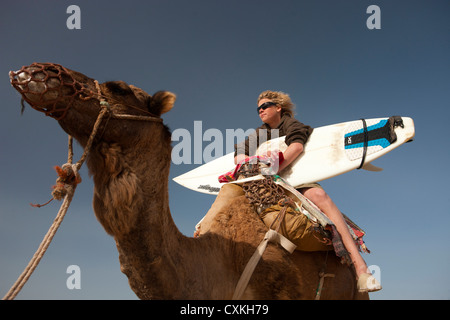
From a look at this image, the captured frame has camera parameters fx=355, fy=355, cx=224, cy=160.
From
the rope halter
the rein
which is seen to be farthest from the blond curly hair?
the rope halter

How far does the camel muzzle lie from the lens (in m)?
2.23

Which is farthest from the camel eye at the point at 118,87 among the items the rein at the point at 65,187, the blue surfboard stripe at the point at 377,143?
the blue surfboard stripe at the point at 377,143

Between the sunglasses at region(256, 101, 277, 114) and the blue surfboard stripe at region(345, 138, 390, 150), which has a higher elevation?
the sunglasses at region(256, 101, 277, 114)

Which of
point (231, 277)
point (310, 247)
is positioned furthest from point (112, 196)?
point (310, 247)

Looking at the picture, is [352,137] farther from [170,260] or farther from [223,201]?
[170,260]

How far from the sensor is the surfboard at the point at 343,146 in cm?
439

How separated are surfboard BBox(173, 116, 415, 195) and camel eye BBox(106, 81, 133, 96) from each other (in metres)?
2.31

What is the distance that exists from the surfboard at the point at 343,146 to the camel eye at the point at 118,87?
2.31 m

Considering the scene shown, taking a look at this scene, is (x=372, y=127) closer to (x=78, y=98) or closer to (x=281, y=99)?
(x=281, y=99)

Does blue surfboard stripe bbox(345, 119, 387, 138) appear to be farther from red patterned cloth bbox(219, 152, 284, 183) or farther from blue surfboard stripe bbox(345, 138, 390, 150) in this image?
red patterned cloth bbox(219, 152, 284, 183)

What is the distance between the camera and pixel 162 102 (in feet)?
9.55

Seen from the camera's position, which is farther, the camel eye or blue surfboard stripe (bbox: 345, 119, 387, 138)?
blue surfboard stripe (bbox: 345, 119, 387, 138)

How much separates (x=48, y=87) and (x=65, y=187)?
0.66m

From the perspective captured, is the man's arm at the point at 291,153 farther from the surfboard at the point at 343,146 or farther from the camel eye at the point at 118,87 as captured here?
the camel eye at the point at 118,87
